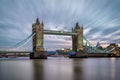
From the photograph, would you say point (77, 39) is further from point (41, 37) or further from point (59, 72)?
point (59, 72)

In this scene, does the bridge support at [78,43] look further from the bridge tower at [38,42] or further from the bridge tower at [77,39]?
the bridge tower at [38,42]

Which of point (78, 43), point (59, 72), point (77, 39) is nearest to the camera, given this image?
point (59, 72)

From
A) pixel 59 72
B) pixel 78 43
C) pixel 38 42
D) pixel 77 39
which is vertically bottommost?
pixel 59 72

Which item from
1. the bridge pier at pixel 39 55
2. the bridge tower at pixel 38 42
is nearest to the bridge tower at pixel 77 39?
the bridge tower at pixel 38 42

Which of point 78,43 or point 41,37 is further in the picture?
point 78,43

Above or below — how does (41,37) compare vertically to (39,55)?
above

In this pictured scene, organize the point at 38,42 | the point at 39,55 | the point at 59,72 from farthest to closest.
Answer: the point at 38,42, the point at 39,55, the point at 59,72

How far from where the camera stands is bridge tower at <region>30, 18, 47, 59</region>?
60.1 metres

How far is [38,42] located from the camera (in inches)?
2566

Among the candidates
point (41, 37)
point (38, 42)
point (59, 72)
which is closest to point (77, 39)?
point (41, 37)

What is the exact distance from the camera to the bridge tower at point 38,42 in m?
60.1

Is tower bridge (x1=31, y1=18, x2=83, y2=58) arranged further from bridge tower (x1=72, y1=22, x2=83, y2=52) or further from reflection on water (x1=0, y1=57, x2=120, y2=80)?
reflection on water (x1=0, y1=57, x2=120, y2=80)

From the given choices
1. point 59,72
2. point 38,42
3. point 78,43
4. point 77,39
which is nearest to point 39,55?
point 38,42

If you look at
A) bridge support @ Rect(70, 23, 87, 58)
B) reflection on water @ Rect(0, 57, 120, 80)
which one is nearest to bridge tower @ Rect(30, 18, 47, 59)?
bridge support @ Rect(70, 23, 87, 58)
